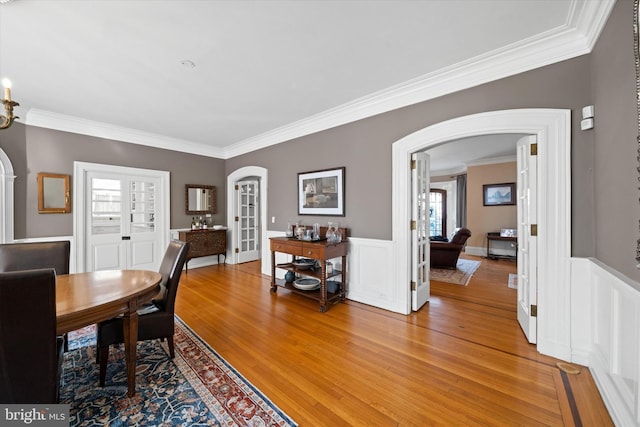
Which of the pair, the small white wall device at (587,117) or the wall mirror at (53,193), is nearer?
the small white wall device at (587,117)

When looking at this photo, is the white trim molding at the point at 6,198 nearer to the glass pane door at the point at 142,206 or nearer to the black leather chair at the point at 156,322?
the glass pane door at the point at 142,206

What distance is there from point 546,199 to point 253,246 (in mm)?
5674

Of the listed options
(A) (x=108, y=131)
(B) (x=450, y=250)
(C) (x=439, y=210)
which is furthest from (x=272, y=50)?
(C) (x=439, y=210)

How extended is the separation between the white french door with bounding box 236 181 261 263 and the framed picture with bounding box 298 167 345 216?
2.31m

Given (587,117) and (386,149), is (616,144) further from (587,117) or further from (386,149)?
(386,149)

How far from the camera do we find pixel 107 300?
59.8 inches

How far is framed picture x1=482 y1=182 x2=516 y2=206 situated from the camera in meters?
6.38

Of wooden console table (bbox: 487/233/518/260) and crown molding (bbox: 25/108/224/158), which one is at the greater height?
crown molding (bbox: 25/108/224/158)

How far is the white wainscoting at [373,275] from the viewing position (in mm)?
3107

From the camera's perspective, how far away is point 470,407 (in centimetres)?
158

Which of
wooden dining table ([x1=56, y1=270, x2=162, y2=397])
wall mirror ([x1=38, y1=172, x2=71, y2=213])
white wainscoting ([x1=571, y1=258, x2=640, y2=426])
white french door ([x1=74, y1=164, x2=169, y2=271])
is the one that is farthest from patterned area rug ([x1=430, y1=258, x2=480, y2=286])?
wall mirror ([x1=38, y1=172, x2=71, y2=213])

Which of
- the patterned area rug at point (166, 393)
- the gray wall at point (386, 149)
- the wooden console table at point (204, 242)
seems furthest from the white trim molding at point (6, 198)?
the gray wall at point (386, 149)

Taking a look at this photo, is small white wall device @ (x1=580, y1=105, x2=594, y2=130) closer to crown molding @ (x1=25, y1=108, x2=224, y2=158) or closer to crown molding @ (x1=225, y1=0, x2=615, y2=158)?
crown molding @ (x1=225, y1=0, x2=615, y2=158)

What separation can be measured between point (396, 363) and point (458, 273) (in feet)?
11.6
